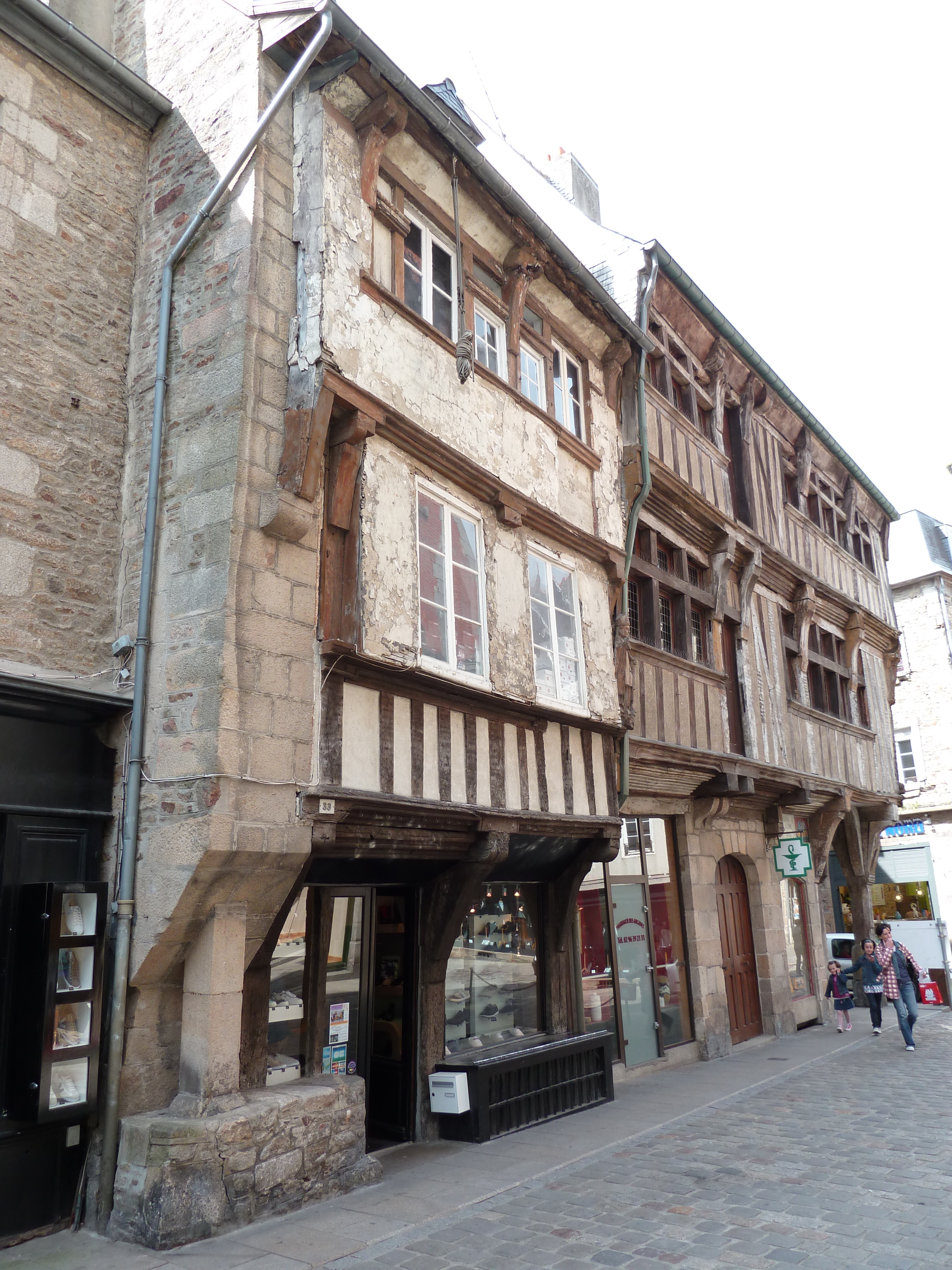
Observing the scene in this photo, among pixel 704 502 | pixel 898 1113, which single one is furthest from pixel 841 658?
pixel 898 1113

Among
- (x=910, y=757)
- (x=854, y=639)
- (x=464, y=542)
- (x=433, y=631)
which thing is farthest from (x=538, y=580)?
(x=910, y=757)

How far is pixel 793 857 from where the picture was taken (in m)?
12.5

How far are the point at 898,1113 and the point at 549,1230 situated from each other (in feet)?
12.7

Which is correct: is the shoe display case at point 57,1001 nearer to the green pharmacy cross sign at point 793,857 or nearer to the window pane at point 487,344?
the window pane at point 487,344

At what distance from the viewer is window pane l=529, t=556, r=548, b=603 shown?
7.89m

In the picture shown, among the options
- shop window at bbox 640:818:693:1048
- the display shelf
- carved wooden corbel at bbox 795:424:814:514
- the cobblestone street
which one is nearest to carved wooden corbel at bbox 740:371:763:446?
carved wooden corbel at bbox 795:424:814:514

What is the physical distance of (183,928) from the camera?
511cm

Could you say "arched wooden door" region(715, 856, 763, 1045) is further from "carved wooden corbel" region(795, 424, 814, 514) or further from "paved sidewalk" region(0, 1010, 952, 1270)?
"carved wooden corbel" region(795, 424, 814, 514)

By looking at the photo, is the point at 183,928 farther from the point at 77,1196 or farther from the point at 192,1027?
the point at 77,1196

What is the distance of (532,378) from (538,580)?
199 centimetres

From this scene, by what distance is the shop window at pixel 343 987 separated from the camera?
6504mm

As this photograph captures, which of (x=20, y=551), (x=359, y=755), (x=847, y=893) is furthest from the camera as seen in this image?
(x=847, y=893)

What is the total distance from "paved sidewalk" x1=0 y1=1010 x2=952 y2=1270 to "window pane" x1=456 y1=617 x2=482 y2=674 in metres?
3.23

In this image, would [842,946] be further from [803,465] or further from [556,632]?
[556,632]
